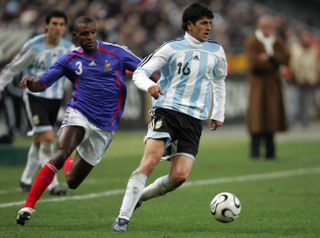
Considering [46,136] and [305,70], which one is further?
[305,70]

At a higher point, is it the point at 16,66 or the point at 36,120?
the point at 16,66

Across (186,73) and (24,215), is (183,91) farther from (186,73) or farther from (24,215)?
(24,215)

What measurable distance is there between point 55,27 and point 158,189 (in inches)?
159

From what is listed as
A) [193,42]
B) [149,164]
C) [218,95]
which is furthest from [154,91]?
[218,95]

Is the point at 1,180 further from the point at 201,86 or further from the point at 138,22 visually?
the point at 138,22

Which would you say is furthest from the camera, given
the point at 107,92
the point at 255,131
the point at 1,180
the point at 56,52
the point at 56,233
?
the point at 255,131

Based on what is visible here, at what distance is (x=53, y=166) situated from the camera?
9.88 meters

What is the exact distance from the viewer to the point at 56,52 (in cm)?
1319

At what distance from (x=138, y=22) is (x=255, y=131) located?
961cm

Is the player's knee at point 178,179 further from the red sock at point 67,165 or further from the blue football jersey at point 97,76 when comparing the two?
the red sock at point 67,165

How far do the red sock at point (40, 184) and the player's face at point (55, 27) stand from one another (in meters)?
3.63

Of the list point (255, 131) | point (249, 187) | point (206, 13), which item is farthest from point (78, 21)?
point (255, 131)

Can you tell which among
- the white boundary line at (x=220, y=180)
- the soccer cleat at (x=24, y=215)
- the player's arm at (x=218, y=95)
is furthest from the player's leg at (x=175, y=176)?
the white boundary line at (x=220, y=180)

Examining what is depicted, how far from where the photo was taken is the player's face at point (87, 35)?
1022cm
